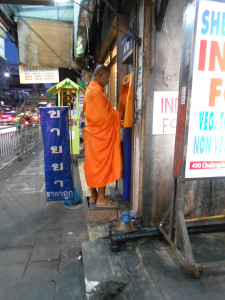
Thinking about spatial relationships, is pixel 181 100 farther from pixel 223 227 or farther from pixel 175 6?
pixel 223 227

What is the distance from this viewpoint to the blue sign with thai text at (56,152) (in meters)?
3.81

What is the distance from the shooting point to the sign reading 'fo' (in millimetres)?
1882

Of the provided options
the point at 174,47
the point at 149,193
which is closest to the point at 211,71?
the point at 174,47

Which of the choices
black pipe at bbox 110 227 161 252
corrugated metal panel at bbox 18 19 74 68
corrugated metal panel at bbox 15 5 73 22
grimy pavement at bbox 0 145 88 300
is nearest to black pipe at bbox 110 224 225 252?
black pipe at bbox 110 227 161 252

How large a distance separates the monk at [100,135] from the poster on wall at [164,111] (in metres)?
0.68

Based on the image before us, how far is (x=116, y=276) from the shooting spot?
212 centimetres

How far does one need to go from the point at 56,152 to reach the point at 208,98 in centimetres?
286

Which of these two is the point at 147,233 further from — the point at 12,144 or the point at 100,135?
the point at 12,144

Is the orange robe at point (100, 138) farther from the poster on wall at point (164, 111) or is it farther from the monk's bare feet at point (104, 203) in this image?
the poster on wall at point (164, 111)

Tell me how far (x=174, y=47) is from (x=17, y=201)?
4332mm

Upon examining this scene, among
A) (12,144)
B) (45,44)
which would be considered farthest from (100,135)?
(45,44)

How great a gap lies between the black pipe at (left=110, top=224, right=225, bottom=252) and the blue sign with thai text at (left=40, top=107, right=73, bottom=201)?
183cm

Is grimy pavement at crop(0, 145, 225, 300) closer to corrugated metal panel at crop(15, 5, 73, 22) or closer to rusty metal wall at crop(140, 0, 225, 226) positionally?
rusty metal wall at crop(140, 0, 225, 226)

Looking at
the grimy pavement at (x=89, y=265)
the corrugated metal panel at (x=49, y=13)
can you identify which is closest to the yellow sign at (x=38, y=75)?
the corrugated metal panel at (x=49, y=13)
